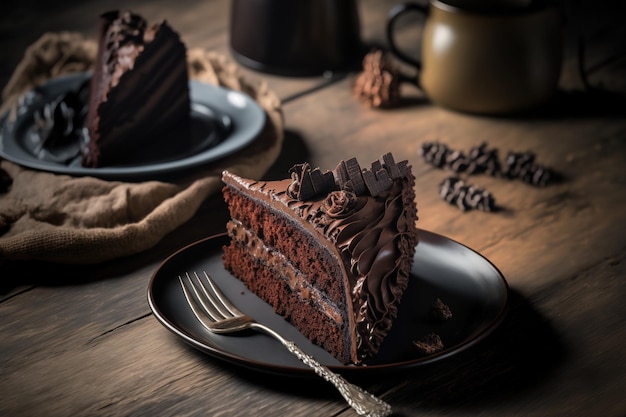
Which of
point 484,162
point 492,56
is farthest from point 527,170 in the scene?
point 492,56

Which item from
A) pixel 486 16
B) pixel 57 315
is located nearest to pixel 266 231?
pixel 57 315

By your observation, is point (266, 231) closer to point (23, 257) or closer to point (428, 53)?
point (23, 257)

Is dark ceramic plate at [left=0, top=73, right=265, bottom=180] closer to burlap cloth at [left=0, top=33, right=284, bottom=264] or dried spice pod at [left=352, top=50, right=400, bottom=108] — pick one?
burlap cloth at [left=0, top=33, right=284, bottom=264]

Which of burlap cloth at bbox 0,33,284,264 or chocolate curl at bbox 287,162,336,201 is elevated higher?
chocolate curl at bbox 287,162,336,201

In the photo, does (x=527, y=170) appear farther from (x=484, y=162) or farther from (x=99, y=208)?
(x=99, y=208)

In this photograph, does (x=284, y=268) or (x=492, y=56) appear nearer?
(x=284, y=268)

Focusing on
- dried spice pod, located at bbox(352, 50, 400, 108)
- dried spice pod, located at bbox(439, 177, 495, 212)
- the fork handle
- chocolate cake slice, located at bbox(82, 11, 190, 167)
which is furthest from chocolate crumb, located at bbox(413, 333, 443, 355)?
dried spice pod, located at bbox(352, 50, 400, 108)
